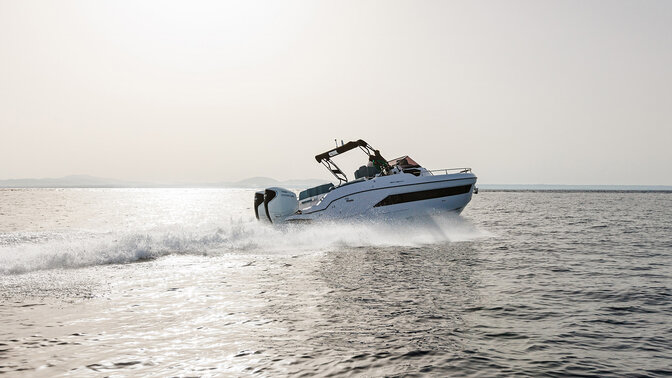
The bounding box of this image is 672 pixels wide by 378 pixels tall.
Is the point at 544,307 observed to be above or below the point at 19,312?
below

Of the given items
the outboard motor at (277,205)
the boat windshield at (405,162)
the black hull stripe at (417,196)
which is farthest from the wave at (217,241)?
the boat windshield at (405,162)

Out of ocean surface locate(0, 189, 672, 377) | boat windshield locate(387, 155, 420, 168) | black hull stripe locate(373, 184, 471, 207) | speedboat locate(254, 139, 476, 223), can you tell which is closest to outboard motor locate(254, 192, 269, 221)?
speedboat locate(254, 139, 476, 223)

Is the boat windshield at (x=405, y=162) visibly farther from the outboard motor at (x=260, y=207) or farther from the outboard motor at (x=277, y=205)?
the outboard motor at (x=260, y=207)

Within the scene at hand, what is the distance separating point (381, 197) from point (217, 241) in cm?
776

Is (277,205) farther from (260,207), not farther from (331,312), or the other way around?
(331,312)

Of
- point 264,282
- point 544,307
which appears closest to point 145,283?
point 264,282

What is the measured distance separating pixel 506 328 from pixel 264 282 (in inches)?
237

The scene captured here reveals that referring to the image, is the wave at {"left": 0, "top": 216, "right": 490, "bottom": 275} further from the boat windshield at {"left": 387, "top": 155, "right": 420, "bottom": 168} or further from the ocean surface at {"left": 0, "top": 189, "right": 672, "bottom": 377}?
the boat windshield at {"left": 387, "top": 155, "right": 420, "bottom": 168}

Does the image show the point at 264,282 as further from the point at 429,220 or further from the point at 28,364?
the point at 429,220

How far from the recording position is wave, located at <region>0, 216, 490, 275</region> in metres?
13.4

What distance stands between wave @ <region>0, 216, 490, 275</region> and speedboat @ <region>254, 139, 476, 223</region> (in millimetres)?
524

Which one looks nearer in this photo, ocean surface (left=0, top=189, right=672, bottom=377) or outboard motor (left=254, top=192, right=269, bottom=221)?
ocean surface (left=0, top=189, right=672, bottom=377)

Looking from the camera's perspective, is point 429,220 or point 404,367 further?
point 429,220

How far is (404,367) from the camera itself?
5.44 m
